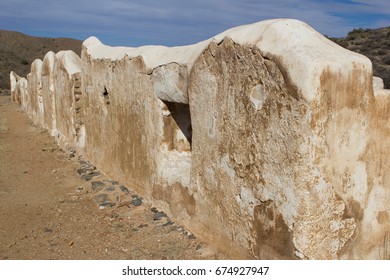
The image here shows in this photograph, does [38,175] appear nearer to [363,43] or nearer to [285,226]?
[285,226]

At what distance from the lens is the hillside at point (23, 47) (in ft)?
118

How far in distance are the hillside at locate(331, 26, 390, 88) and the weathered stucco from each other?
9.45 meters

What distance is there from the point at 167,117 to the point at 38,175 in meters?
3.33

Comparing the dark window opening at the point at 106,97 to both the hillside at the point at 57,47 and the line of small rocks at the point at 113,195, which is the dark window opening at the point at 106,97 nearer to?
the line of small rocks at the point at 113,195

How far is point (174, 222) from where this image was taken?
4188 mm

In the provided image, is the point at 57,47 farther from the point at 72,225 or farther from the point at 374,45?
the point at 72,225

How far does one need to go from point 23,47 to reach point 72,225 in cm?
4860

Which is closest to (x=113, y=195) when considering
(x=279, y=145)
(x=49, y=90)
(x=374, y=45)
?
(x=279, y=145)

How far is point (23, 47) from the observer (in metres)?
47.7

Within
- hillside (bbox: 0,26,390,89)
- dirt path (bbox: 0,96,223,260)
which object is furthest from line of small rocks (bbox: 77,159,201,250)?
hillside (bbox: 0,26,390,89)

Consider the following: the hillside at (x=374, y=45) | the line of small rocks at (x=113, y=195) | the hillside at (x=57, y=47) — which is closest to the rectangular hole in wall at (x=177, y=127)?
the line of small rocks at (x=113, y=195)

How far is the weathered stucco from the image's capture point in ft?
8.38

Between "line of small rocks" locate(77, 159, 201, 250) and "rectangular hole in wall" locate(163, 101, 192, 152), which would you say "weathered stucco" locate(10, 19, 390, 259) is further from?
"line of small rocks" locate(77, 159, 201, 250)

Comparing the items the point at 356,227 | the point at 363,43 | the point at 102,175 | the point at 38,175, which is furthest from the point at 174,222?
the point at 363,43
